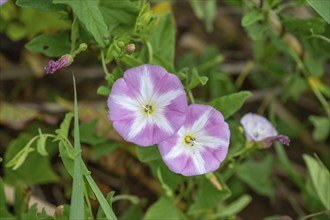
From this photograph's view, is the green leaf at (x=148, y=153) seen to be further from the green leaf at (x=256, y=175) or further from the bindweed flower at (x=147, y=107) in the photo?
the green leaf at (x=256, y=175)

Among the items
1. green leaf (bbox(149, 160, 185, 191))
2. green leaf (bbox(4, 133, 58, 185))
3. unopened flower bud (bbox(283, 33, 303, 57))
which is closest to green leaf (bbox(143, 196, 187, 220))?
green leaf (bbox(149, 160, 185, 191))

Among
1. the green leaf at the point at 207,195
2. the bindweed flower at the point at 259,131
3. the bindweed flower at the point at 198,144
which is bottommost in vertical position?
the green leaf at the point at 207,195

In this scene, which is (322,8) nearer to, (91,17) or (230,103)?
(230,103)

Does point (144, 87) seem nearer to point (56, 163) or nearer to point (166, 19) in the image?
point (166, 19)

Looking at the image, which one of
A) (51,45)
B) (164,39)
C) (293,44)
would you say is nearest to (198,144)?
(164,39)

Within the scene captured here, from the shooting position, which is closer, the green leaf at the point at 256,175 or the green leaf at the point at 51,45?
the green leaf at the point at 51,45

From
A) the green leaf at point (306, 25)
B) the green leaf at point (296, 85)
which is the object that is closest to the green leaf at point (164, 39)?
the green leaf at point (306, 25)
